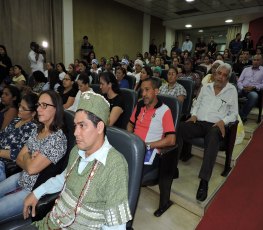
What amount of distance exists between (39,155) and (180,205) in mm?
1239

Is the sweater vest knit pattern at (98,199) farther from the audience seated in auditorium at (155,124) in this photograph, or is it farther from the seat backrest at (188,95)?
the seat backrest at (188,95)

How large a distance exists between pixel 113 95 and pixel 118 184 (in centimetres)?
150

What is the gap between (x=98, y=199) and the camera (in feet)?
2.97

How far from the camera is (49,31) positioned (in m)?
6.78

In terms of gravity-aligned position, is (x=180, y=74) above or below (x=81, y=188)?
above

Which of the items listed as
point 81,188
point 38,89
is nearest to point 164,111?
point 81,188

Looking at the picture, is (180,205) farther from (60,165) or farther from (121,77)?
(121,77)

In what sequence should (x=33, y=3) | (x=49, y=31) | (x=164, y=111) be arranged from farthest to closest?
1. (x=49, y=31)
2. (x=33, y=3)
3. (x=164, y=111)

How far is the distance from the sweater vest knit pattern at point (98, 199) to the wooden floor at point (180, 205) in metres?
0.83

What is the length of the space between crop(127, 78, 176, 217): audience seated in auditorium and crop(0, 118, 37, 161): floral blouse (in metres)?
0.86

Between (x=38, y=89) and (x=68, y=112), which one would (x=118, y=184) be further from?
(x=38, y=89)

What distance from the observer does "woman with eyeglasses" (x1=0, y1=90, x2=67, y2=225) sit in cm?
121

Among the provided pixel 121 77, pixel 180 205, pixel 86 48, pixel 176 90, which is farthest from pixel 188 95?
pixel 86 48

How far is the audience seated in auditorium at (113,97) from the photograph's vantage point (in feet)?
7.06
